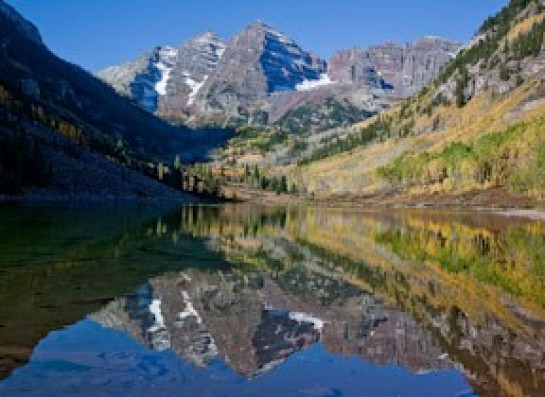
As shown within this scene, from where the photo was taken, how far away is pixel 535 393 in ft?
61.5

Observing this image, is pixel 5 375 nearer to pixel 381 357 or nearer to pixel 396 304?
pixel 381 357

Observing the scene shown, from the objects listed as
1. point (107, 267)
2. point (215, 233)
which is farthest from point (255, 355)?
point (215, 233)

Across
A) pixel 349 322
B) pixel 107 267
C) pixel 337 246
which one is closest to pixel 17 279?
pixel 107 267

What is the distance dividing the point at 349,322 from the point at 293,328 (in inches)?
110

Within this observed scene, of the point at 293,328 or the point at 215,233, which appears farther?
the point at 215,233

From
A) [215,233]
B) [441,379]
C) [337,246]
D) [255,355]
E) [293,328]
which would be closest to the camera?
[441,379]

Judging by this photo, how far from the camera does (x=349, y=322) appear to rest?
29.1 m

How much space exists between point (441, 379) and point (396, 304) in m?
13.3

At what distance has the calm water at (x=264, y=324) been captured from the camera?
19672 millimetres

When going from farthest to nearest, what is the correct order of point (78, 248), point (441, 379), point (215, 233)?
1. point (215, 233)
2. point (78, 248)
3. point (441, 379)

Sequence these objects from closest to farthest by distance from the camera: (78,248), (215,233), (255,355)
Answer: (255,355)
(78,248)
(215,233)

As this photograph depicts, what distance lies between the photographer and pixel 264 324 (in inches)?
1099

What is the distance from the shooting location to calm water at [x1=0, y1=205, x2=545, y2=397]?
19.7 metres

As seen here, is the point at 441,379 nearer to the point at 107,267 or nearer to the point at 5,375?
the point at 5,375
